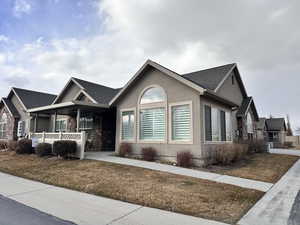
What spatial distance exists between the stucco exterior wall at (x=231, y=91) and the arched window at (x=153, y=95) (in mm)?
5350

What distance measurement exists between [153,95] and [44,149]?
Answer: 7.55 metres

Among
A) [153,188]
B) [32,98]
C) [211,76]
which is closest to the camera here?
[153,188]

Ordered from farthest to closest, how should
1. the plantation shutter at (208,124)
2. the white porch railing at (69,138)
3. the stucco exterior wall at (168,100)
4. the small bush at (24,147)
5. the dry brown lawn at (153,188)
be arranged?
the small bush at (24,147)
the white porch railing at (69,138)
the plantation shutter at (208,124)
the stucco exterior wall at (168,100)
the dry brown lawn at (153,188)

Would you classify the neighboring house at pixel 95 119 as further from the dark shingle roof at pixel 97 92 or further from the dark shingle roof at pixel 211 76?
the dark shingle roof at pixel 211 76

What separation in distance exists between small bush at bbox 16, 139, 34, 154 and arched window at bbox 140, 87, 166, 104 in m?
8.83

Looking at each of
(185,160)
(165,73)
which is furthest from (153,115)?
(185,160)

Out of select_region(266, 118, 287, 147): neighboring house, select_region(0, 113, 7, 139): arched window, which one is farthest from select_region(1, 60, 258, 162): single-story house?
select_region(266, 118, 287, 147): neighboring house

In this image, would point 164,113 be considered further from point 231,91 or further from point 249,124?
point 249,124

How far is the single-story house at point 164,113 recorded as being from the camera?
11.1 m

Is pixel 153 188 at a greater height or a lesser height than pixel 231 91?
lesser

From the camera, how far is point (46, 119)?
875 inches

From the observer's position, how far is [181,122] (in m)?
11.5

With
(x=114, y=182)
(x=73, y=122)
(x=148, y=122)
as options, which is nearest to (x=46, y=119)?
(x=73, y=122)

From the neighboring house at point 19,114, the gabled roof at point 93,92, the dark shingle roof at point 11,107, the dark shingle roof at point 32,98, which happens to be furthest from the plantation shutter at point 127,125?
the dark shingle roof at point 11,107
